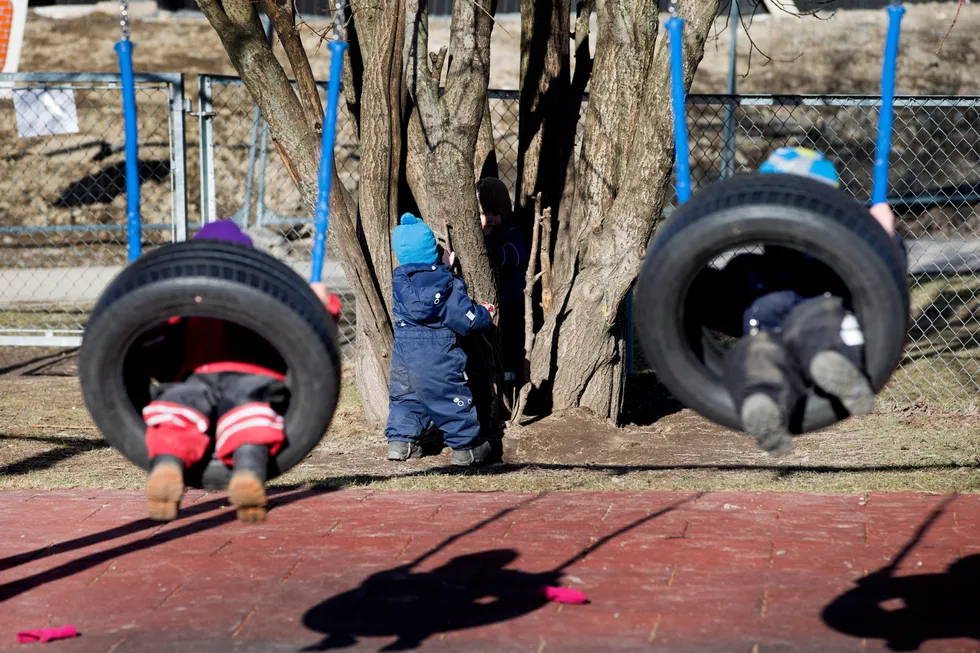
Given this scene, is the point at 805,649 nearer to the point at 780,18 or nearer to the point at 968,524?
the point at 968,524

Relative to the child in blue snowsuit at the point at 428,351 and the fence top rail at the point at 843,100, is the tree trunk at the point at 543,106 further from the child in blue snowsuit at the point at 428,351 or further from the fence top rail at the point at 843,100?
the child in blue snowsuit at the point at 428,351

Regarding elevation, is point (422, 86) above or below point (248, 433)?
above

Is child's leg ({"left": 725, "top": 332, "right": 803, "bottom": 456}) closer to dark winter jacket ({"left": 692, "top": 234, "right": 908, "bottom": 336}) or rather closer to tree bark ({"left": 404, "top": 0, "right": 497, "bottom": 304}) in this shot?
dark winter jacket ({"left": 692, "top": 234, "right": 908, "bottom": 336})

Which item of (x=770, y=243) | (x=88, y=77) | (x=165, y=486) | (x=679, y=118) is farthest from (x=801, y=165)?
(x=88, y=77)

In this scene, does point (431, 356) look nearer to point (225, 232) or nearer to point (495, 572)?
point (495, 572)

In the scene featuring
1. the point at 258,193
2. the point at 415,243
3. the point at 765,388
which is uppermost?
the point at 258,193

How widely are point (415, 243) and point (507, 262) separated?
4.20 feet

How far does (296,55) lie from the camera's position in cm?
→ 636

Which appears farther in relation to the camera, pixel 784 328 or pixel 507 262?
pixel 507 262

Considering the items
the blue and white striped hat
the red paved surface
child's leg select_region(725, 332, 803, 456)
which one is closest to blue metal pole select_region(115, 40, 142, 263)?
the red paved surface

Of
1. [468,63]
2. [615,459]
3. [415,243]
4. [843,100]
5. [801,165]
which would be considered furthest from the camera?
[843,100]

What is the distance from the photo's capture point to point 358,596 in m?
4.95

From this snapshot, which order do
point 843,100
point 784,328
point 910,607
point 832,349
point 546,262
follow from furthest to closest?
point 843,100 → point 546,262 → point 910,607 → point 784,328 → point 832,349

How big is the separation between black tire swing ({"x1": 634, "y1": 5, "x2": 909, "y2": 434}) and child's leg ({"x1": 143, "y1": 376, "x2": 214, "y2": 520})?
1458 millimetres
